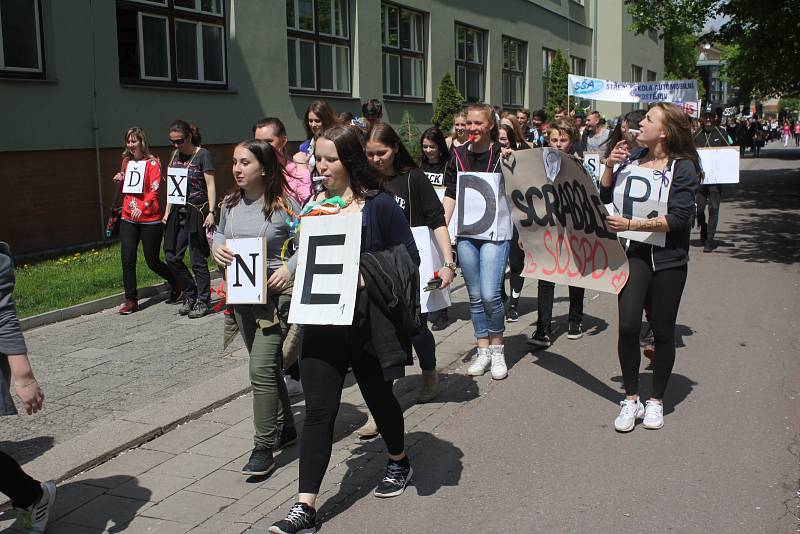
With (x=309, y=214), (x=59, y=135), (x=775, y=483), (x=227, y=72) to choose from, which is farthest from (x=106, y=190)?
(x=775, y=483)

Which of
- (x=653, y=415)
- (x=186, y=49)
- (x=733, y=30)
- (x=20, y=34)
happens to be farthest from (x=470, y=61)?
(x=653, y=415)

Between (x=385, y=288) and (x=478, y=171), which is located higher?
(x=478, y=171)

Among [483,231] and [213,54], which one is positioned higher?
[213,54]

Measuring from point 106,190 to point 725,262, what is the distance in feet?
28.7

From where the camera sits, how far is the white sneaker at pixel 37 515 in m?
4.07

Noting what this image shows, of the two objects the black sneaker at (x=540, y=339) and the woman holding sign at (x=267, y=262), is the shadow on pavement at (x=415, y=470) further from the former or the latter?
the black sneaker at (x=540, y=339)

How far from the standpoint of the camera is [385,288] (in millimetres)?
4098

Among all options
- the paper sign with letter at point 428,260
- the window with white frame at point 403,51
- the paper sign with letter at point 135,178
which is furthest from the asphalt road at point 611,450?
the window with white frame at point 403,51

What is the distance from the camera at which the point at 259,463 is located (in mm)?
4750

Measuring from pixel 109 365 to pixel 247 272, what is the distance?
9.89 feet

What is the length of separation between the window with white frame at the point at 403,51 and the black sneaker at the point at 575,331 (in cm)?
1385

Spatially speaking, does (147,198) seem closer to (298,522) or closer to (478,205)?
(478,205)

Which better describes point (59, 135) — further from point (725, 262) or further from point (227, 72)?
point (725, 262)

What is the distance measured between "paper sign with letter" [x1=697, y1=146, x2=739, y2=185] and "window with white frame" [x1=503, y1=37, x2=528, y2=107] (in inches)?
675
